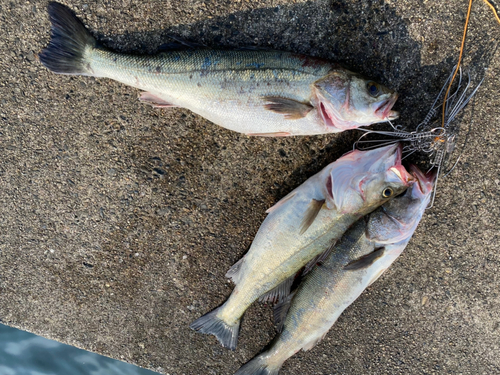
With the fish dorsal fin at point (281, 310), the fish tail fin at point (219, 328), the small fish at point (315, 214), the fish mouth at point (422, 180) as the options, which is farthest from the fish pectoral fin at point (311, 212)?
the fish tail fin at point (219, 328)

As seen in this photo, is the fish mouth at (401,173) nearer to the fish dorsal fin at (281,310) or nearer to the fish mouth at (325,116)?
the fish mouth at (325,116)

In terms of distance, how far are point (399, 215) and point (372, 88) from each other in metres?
1.12

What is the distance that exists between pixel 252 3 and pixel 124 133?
1.80 meters

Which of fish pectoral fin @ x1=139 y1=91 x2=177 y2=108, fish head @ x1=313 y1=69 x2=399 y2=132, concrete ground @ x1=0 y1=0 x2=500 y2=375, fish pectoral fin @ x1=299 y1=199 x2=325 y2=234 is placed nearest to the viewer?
fish head @ x1=313 y1=69 x2=399 y2=132

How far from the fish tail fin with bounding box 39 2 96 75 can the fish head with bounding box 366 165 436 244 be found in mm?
2958

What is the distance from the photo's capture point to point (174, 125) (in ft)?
9.59

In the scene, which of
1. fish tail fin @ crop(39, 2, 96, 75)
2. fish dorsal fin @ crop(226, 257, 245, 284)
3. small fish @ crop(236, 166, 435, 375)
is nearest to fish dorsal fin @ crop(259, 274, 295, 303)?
small fish @ crop(236, 166, 435, 375)

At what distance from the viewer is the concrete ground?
271 centimetres

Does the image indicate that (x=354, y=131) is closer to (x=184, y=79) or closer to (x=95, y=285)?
(x=184, y=79)

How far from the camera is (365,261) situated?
98.4 inches

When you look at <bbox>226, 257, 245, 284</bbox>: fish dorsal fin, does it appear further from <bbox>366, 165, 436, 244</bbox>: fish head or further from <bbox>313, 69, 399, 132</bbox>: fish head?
<bbox>313, 69, 399, 132</bbox>: fish head

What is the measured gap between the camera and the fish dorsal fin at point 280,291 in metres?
2.79

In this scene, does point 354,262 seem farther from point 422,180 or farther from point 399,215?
point 422,180

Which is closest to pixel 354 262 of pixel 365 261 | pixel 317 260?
pixel 365 261
